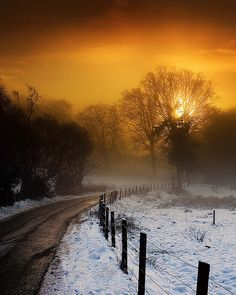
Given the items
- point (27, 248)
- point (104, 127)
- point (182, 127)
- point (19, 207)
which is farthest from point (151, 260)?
point (104, 127)

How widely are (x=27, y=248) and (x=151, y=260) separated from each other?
5172mm

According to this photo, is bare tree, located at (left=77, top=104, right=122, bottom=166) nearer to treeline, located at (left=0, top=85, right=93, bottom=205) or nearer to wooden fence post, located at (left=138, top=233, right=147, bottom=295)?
treeline, located at (left=0, top=85, right=93, bottom=205)

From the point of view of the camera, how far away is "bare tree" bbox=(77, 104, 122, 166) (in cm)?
9300

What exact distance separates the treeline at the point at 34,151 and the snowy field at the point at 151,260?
13.7m

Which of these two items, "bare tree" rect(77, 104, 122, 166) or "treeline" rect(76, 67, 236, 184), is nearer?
"treeline" rect(76, 67, 236, 184)

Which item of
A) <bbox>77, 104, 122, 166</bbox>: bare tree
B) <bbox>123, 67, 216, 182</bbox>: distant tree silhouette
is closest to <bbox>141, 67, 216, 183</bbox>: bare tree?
<bbox>123, 67, 216, 182</bbox>: distant tree silhouette

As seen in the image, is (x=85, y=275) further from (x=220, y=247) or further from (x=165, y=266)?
(x=220, y=247)

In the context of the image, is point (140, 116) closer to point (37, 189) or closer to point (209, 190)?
point (209, 190)

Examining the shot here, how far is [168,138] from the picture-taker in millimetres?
60031

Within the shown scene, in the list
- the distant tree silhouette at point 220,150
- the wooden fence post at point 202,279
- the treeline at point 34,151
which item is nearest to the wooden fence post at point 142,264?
the wooden fence post at point 202,279

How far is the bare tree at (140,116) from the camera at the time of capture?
64.1m

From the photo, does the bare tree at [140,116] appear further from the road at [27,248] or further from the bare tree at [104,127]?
the road at [27,248]

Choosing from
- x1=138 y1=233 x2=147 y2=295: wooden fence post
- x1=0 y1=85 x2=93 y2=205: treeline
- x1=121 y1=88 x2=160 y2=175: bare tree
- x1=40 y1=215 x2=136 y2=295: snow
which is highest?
x1=121 y1=88 x2=160 y2=175: bare tree

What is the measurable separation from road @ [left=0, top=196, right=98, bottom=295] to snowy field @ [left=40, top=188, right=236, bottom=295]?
1.41ft
